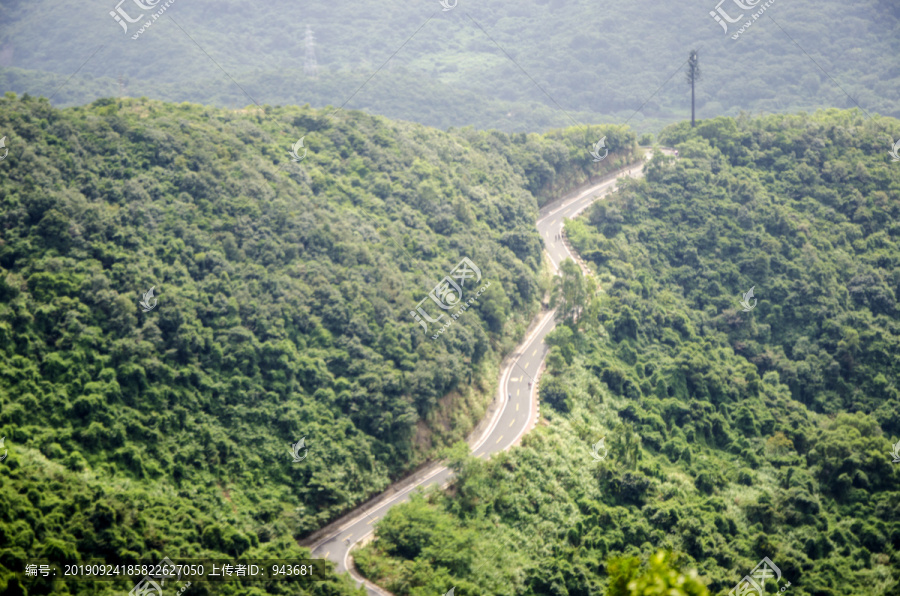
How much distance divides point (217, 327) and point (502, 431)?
24.4 meters

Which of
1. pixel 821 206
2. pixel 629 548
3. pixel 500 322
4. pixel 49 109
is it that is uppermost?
pixel 49 109

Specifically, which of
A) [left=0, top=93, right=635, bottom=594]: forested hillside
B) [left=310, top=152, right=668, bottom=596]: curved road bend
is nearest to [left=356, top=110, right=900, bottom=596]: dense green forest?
[left=310, top=152, right=668, bottom=596]: curved road bend

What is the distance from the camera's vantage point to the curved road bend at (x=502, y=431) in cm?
5053

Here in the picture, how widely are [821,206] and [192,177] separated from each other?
71441 millimetres

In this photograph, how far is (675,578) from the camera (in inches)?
691

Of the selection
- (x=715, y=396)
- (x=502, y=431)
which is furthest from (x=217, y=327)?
(x=715, y=396)

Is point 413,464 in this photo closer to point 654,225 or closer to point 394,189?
point 394,189

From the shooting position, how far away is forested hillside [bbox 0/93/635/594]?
45.1 meters

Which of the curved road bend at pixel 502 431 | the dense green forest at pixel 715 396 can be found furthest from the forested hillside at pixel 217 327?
the dense green forest at pixel 715 396

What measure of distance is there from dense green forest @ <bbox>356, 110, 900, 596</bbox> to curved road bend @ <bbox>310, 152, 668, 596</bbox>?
1.54 metres

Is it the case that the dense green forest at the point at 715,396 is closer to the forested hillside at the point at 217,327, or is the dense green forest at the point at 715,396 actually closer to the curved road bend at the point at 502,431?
the curved road bend at the point at 502,431

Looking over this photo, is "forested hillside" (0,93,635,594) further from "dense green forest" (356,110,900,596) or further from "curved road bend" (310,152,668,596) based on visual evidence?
"dense green forest" (356,110,900,596)

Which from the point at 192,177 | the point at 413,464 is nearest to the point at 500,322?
the point at 413,464

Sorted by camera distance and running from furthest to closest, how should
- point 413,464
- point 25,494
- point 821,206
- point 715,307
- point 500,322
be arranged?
point 821,206 < point 715,307 < point 500,322 < point 413,464 < point 25,494
